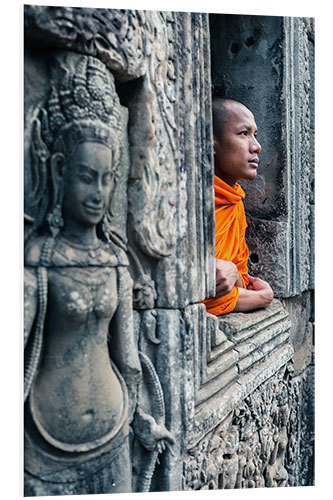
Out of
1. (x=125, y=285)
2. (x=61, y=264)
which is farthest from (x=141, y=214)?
(x=61, y=264)

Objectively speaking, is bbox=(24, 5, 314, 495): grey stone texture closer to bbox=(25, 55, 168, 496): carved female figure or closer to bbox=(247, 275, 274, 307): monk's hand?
bbox=(25, 55, 168, 496): carved female figure

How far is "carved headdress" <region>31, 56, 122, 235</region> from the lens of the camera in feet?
5.86

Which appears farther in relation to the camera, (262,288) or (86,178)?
(262,288)

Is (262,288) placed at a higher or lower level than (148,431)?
higher

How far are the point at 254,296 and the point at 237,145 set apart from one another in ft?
3.47

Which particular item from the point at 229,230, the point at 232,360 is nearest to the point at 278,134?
the point at 229,230

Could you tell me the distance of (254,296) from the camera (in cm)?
363

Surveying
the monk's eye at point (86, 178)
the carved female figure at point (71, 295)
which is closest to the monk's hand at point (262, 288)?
the carved female figure at point (71, 295)

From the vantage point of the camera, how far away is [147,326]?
2193mm

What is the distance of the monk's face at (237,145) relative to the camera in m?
3.59

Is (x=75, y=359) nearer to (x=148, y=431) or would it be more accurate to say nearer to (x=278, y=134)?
(x=148, y=431)

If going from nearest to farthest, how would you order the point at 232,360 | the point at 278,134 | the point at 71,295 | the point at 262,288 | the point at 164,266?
1. the point at 71,295
2. the point at 164,266
3. the point at 232,360
4. the point at 262,288
5. the point at 278,134

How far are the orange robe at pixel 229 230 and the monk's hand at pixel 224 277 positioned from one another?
0.16m

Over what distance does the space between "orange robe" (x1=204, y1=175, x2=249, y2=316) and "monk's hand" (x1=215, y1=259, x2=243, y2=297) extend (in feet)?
0.52
